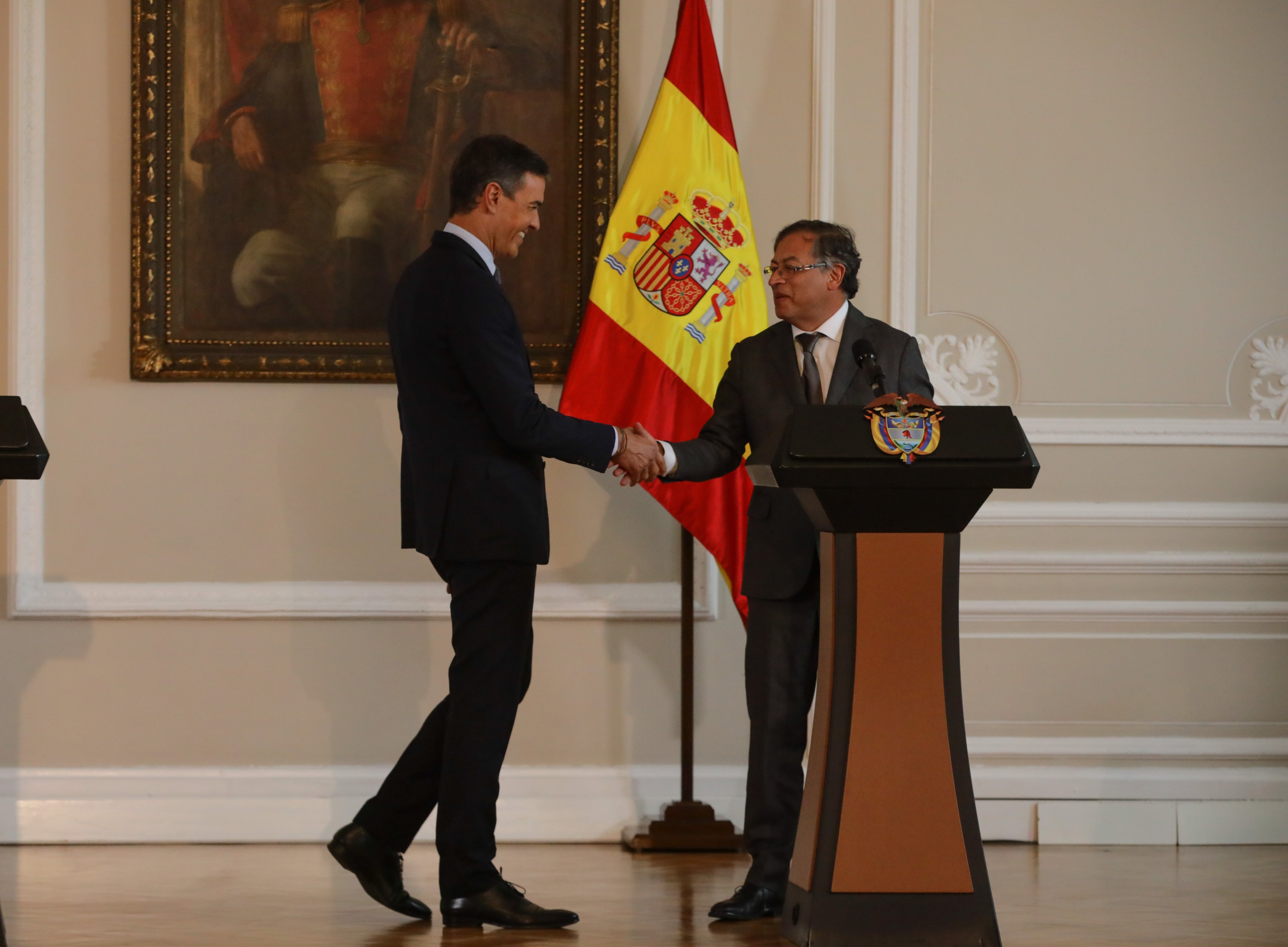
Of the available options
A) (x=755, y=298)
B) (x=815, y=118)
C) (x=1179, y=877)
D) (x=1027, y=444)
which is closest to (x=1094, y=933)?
(x=1179, y=877)

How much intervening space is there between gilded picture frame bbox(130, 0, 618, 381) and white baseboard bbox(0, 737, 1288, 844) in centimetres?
122

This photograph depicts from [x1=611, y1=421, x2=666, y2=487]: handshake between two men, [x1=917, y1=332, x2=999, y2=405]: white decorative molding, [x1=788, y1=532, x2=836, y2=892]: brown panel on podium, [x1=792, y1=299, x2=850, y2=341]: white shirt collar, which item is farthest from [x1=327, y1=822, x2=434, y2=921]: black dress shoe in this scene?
[x1=917, y1=332, x2=999, y2=405]: white decorative molding

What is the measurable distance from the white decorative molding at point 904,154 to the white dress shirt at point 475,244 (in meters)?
1.50

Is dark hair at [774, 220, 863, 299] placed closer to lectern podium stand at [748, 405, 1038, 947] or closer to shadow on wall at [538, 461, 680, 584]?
lectern podium stand at [748, 405, 1038, 947]

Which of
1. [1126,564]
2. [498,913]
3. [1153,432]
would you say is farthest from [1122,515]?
[498,913]

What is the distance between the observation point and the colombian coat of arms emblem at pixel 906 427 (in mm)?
2537

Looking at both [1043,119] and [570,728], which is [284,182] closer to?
[570,728]

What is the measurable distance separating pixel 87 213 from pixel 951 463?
282 centimetres

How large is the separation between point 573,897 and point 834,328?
1.52 m

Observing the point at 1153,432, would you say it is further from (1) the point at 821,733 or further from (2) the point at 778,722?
(1) the point at 821,733

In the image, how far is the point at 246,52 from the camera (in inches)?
160

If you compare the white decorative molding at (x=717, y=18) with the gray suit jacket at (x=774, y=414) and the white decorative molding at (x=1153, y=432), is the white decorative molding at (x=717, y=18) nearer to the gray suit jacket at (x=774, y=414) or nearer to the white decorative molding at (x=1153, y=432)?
the gray suit jacket at (x=774, y=414)

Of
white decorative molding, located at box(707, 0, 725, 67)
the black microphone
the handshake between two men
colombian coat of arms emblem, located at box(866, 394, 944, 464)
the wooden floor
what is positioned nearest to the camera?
colombian coat of arms emblem, located at box(866, 394, 944, 464)

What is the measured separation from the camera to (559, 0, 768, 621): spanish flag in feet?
12.9
